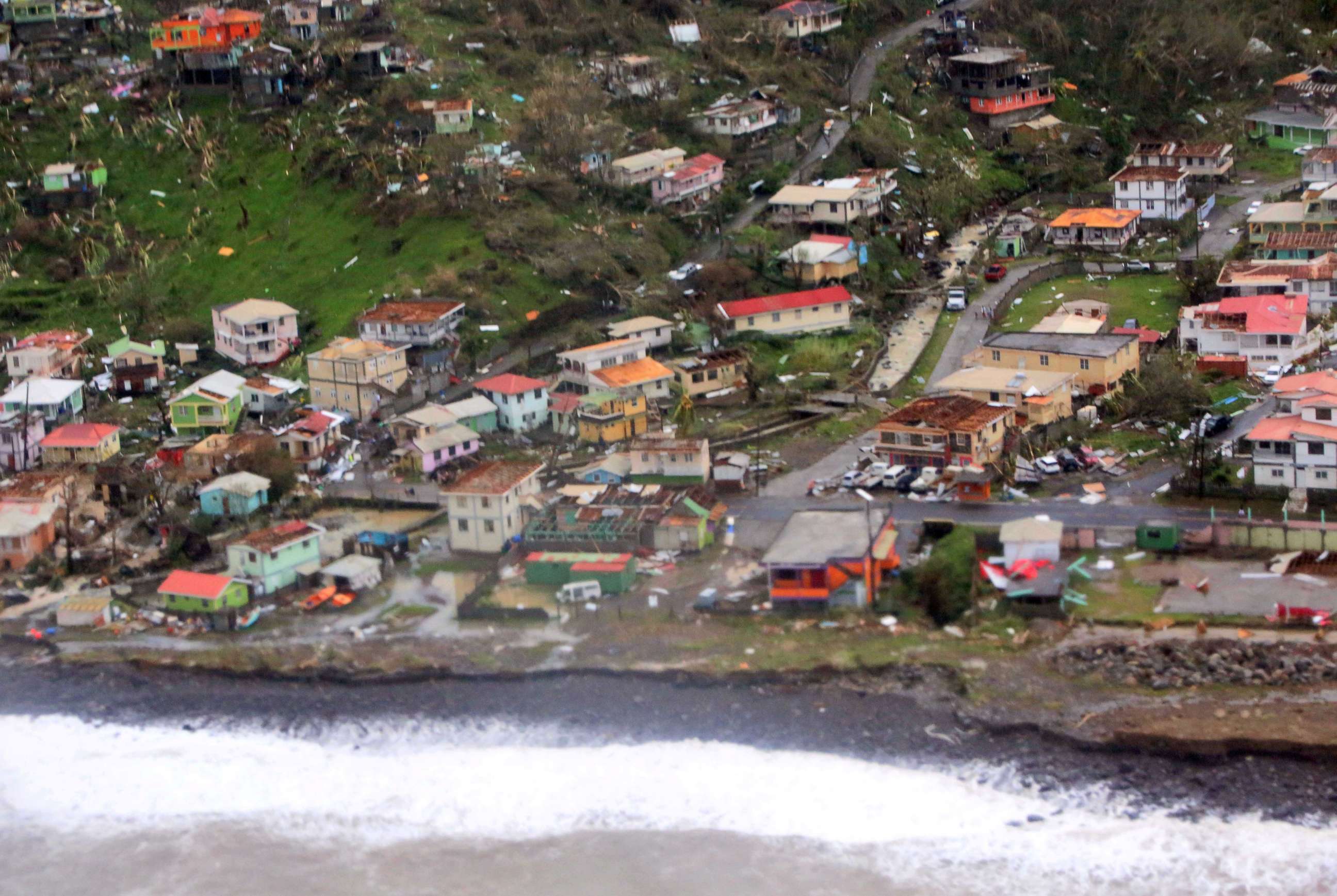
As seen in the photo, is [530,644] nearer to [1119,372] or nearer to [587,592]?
[587,592]

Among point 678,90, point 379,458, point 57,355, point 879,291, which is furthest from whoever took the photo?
point 678,90

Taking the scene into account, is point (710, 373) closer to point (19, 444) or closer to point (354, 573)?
point (354, 573)

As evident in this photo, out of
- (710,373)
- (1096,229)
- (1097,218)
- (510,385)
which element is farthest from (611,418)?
(1097,218)

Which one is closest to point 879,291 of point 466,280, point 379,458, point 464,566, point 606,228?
point 606,228

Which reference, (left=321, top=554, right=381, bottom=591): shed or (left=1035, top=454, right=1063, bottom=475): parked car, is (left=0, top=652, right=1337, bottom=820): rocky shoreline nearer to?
(left=321, top=554, right=381, bottom=591): shed

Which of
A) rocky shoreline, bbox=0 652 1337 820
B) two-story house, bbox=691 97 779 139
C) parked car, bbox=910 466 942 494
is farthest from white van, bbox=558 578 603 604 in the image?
two-story house, bbox=691 97 779 139
